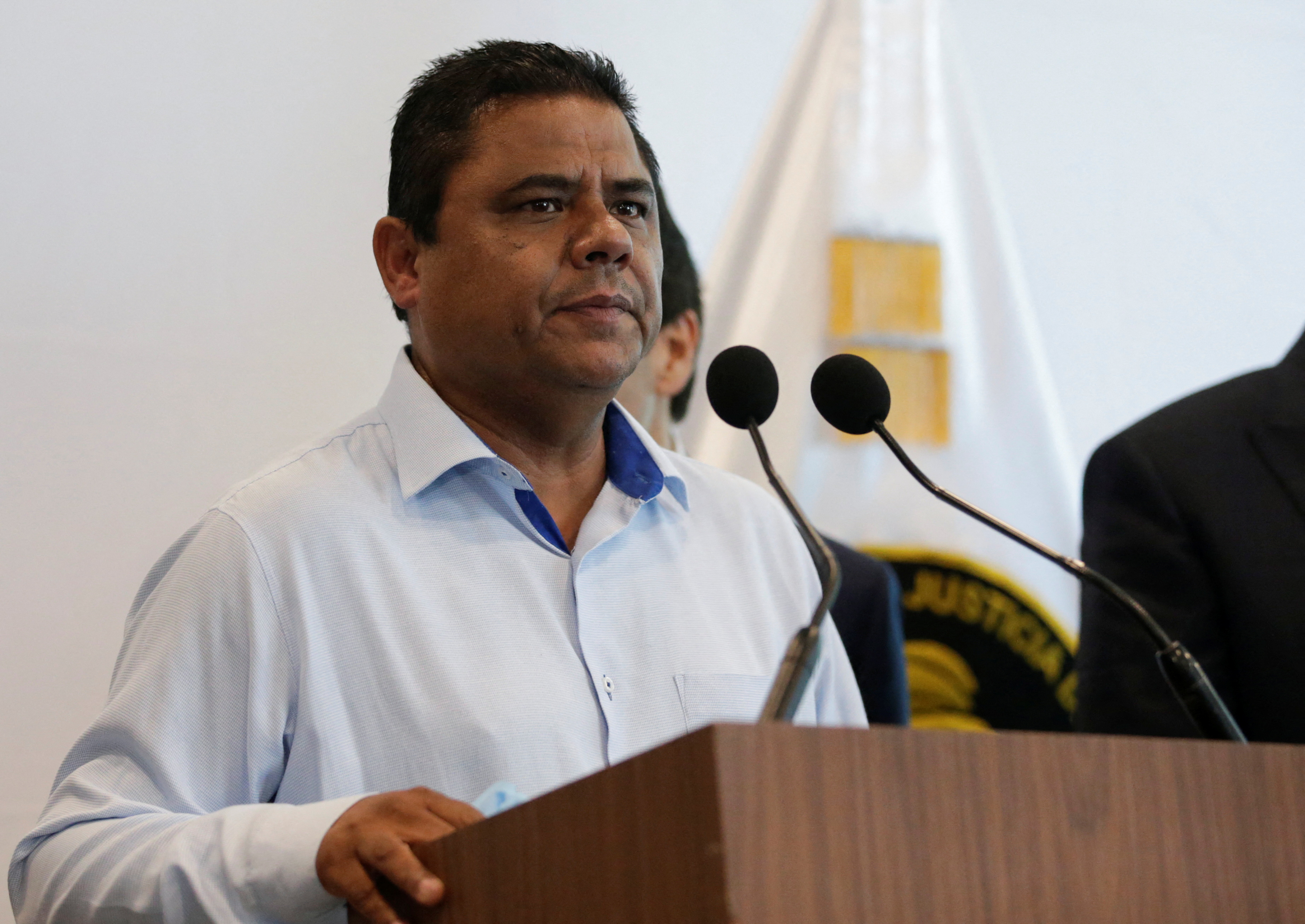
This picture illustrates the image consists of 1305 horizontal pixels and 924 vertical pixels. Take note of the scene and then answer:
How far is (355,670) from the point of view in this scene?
4.50ft

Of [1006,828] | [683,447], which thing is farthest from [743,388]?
[683,447]

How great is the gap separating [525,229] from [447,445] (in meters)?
0.27

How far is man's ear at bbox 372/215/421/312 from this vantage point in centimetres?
173

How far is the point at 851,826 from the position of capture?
774 millimetres

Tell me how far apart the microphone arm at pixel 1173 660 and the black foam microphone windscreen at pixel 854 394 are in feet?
0.33

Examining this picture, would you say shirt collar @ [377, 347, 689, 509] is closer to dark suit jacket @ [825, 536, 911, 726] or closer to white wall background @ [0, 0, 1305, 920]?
dark suit jacket @ [825, 536, 911, 726]

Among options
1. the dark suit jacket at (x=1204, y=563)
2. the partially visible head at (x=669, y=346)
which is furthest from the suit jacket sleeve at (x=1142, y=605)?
the partially visible head at (x=669, y=346)

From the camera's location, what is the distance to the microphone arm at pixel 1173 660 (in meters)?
1.18

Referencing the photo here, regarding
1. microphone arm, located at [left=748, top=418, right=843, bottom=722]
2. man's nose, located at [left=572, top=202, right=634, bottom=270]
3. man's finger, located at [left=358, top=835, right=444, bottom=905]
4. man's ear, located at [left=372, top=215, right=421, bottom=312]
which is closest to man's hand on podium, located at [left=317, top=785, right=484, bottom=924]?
man's finger, located at [left=358, top=835, right=444, bottom=905]

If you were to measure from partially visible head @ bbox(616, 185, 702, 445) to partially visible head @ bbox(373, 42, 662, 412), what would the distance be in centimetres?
72

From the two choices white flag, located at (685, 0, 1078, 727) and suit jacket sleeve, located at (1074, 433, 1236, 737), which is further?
white flag, located at (685, 0, 1078, 727)

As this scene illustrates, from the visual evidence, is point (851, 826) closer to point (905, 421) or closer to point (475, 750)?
point (475, 750)

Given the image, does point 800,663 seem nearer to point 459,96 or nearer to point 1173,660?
point 1173,660

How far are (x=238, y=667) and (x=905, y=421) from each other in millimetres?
1786
